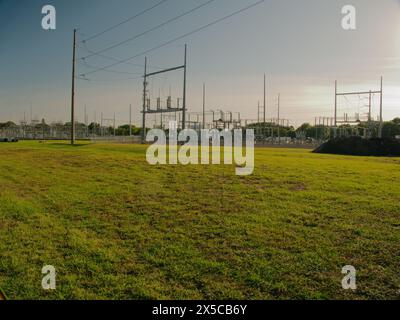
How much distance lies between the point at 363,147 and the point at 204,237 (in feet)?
89.7

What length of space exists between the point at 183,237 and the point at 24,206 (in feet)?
14.1

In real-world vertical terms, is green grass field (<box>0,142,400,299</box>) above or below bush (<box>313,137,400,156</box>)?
below

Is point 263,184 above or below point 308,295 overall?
above

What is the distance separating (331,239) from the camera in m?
5.93

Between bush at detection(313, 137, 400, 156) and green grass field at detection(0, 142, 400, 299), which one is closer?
green grass field at detection(0, 142, 400, 299)

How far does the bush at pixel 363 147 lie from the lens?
1143 inches

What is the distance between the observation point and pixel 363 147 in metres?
30.0

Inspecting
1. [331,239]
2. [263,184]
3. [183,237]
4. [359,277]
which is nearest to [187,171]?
[263,184]

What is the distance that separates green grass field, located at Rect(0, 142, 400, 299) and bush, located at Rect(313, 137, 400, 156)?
65.5ft

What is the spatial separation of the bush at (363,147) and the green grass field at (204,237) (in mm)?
19954

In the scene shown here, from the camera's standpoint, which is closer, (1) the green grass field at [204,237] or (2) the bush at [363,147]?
(1) the green grass field at [204,237]

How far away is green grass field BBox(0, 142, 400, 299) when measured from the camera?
15.0 ft

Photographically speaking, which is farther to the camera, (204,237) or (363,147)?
(363,147)
